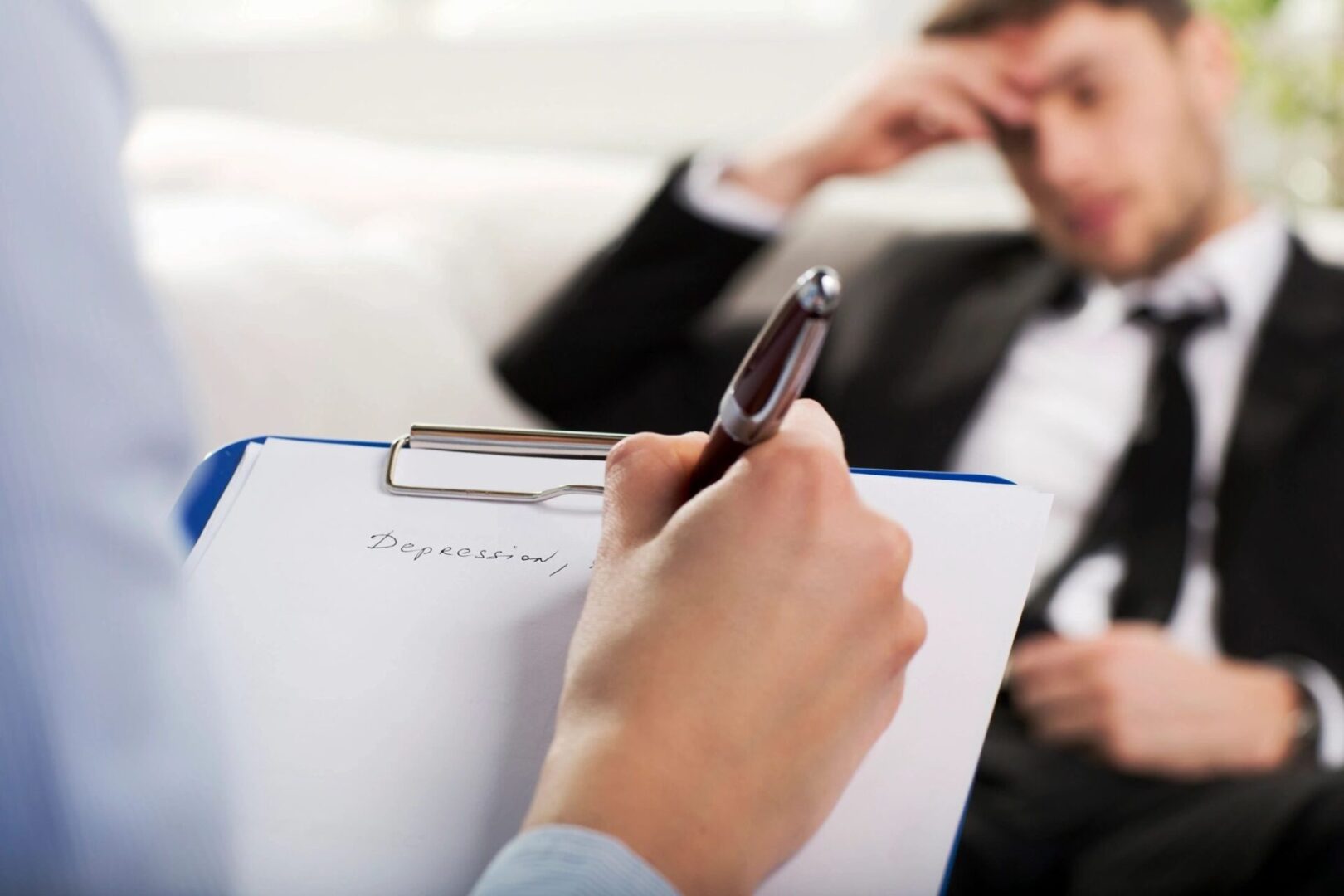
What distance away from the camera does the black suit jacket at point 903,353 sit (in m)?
1.18

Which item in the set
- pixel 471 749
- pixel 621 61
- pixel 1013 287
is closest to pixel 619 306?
pixel 1013 287

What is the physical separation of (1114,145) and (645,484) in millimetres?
1059

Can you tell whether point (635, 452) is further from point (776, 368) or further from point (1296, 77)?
point (1296, 77)

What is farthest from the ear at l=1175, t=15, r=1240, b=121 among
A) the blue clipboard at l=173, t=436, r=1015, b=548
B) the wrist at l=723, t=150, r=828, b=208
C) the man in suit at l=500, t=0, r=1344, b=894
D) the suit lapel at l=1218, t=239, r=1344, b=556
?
the blue clipboard at l=173, t=436, r=1015, b=548

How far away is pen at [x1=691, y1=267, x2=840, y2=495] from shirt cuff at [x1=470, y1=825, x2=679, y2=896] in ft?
0.42

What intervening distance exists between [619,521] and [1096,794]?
0.79 m

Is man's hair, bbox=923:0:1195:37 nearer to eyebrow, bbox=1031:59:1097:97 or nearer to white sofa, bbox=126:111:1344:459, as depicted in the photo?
eyebrow, bbox=1031:59:1097:97

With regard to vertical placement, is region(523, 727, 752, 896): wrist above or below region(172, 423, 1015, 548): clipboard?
below

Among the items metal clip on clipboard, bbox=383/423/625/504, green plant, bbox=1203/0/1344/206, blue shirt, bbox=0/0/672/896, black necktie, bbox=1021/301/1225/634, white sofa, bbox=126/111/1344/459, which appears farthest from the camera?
green plant, bbox=1203/0/1344/206

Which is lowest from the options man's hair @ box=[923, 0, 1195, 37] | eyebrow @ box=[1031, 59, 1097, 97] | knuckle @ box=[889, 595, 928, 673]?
eyebrow @ box=[1031, 59, 1097, 97]

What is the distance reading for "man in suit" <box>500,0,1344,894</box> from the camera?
42.1 inches

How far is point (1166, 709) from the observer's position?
1.09m

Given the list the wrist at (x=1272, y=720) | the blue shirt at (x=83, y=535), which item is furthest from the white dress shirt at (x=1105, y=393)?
the blue shirt at (x=83, y=535)

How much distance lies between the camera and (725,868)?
357 millimetres
